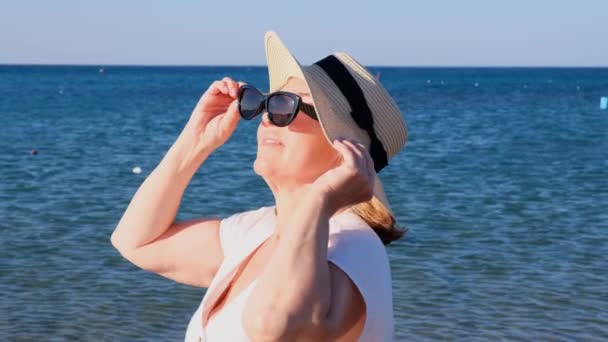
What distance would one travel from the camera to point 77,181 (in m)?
19.4

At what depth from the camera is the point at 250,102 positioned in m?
3.15

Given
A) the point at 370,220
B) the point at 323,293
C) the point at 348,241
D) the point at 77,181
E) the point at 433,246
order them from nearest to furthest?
the point at 323,293
the point at 348,241
the point at 370,220
the point at 433,246
the point at 77,181

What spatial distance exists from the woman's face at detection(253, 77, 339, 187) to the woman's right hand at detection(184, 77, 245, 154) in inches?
17.8

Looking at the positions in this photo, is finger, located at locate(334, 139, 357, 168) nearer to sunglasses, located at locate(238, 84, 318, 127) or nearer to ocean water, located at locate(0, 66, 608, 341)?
sunglasses, located at locate(238, 84, 318, 127)

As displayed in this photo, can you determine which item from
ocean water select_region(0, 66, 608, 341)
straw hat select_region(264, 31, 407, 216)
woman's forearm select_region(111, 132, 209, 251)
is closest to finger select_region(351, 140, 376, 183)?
straw hat select_region(264, 31, 407, 216)

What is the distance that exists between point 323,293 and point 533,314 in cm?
723

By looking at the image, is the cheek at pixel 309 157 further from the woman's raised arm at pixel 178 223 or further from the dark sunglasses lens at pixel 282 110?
the woman's raised arm at pixel 178 223

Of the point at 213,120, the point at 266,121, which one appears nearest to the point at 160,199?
the point at 213,120

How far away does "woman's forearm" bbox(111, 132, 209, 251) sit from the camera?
345cm

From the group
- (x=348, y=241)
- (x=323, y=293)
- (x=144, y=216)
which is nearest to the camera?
(x=323, y=293)

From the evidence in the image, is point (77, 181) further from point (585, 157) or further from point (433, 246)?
point (585, 157)

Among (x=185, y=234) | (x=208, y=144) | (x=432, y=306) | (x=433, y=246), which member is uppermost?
(x=208, y=144)

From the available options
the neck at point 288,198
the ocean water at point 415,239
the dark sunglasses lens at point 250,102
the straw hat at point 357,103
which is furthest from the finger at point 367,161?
the ocean water at point 415,239

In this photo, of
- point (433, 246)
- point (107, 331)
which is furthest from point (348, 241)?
point (433, 246)
